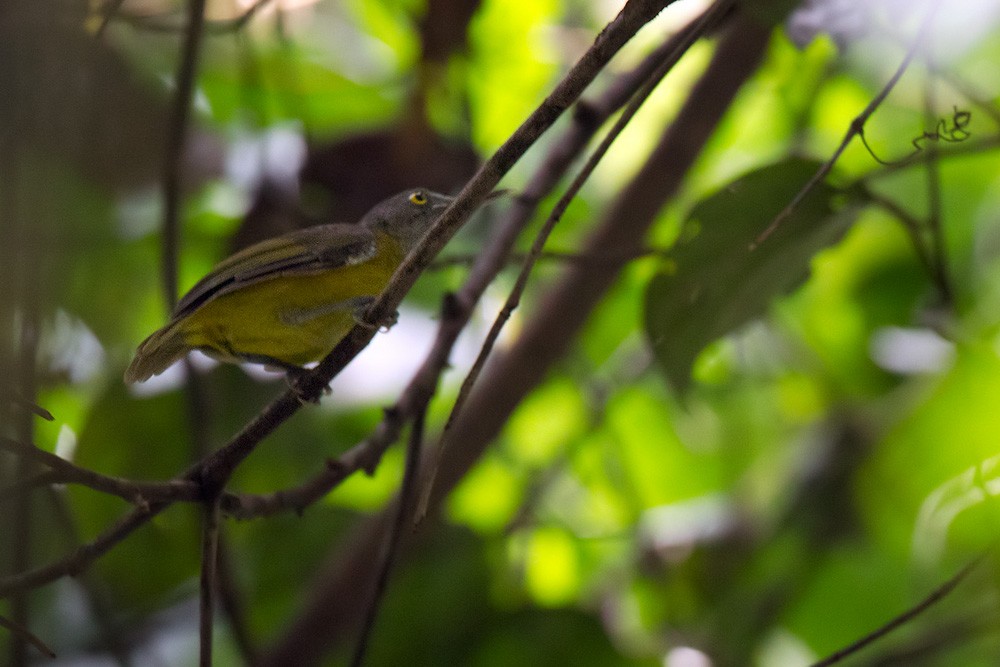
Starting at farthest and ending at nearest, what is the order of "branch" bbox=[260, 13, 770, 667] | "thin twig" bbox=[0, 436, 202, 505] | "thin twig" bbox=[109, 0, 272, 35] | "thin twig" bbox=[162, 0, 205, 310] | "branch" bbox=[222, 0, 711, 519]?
"branch" bbox=[260, 13, 770, 667] < "thin twig" bbox=[109, 0, 272, 35] < "thin twig" bbox=[162, 0, 205, 310] < "branch" bbox=[222, 0, 711, 519] < "thin twig" bbox=[0, 436, 202, 505]

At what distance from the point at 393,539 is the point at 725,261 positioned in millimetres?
1108

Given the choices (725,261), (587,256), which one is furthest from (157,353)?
(725,261)

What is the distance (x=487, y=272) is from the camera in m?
2.89

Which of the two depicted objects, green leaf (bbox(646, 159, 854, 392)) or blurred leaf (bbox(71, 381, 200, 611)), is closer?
green leaf (bbox(646, 159, 854, 392))

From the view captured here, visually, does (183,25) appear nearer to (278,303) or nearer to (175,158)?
(175,158)

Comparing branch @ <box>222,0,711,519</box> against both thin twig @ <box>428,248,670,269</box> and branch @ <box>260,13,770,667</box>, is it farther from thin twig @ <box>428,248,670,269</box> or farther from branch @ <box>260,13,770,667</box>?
branch @ <box>260,13,770,667</box>

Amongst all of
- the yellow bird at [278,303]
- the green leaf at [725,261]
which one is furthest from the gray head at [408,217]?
the green leaf at [725,261]

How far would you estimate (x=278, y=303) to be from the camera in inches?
109

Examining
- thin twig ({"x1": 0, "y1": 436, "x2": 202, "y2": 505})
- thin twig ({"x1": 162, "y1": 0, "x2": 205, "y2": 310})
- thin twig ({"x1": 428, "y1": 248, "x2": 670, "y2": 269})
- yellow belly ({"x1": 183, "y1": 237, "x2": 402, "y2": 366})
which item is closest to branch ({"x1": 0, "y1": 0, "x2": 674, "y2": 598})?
thin twig ({"x1": 0, "y1": 436, "x2": 202, "y2": 505})

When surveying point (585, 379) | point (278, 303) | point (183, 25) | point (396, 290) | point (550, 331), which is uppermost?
point (183, 25)

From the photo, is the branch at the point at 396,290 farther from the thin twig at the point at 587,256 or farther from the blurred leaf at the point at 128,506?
the blurred leaf at the point at 128,506

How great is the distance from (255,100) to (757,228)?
2.09 metres

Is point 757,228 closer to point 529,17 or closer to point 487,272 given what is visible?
point 487,272

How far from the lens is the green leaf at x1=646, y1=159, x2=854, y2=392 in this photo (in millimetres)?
2598
